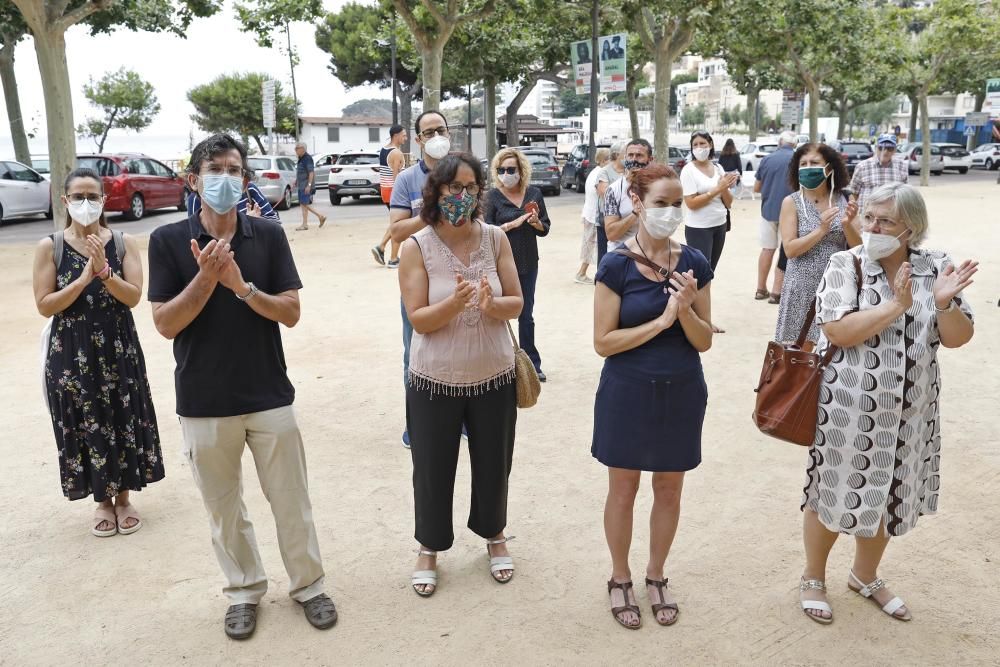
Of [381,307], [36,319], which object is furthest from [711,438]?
[36,319]

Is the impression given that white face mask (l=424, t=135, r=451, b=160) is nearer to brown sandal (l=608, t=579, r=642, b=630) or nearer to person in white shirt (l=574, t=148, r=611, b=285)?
brown sandal (l=608, t=579, r=642, b=630)

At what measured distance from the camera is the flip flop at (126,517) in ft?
13.5

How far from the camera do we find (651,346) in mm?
3133

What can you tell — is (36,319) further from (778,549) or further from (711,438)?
(778,549)

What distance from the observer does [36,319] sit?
29.1 feet

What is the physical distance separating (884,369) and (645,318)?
0.86 m

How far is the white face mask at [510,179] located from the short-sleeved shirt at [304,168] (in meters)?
11.1

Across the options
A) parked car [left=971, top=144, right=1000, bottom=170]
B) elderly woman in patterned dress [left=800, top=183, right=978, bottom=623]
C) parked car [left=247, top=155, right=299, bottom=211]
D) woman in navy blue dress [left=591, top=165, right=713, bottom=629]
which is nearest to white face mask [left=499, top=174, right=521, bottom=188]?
woman in navy blue dress [left=591, top=165, right=713, bottom=629]

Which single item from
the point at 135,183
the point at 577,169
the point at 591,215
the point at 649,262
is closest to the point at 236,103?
the point at 577,169

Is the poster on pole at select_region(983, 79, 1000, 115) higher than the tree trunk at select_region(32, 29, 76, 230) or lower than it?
higher

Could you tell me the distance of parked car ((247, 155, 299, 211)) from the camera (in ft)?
63.3

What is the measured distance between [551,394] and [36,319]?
5.89 m

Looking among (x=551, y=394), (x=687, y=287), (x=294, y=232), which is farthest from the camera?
(x=294, y=232)

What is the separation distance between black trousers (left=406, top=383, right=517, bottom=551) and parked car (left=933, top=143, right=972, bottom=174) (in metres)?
39.2
